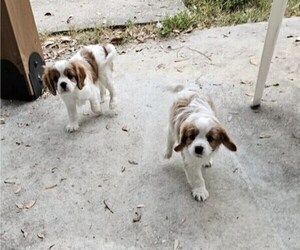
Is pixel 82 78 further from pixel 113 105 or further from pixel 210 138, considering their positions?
pixel 210 138

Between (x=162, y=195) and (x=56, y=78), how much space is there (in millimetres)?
961

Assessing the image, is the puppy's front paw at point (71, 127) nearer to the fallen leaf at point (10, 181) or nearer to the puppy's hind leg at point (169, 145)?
the fallen leaf at point (10, 181)

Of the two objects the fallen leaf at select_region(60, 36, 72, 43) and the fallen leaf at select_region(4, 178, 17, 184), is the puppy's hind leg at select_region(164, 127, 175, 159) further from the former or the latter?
Answer: the fallen leaf at select_region(60, 36, 72, 43)

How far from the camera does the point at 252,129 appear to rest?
291 centimetres

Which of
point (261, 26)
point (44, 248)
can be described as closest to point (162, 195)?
point (44, 248)

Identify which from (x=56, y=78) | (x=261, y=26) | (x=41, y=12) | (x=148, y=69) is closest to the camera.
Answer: (x=56, y=78)

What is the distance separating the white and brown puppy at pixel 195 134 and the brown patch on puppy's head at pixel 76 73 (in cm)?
66

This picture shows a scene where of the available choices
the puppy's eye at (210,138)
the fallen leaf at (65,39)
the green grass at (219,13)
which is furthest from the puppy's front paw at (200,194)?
the fallen leaf at (65,39)

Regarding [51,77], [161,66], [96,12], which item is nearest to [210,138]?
[51,77]

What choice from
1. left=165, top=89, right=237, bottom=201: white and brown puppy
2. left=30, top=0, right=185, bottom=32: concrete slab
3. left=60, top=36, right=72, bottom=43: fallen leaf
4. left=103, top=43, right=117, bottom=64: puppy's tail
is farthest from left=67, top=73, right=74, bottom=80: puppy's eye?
left=30, top=0, right=185, bottom=32: concrete slab

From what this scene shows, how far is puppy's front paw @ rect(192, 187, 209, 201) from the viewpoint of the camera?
245 centimetres

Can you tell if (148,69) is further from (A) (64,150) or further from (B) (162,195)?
(B) (162,195)

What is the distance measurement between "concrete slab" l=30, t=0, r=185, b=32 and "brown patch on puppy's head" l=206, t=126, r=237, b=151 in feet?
7.71

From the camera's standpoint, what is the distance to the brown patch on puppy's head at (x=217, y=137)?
216 centimetres
